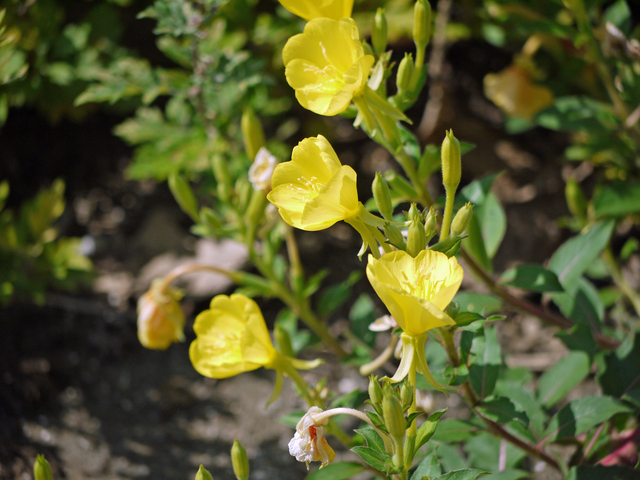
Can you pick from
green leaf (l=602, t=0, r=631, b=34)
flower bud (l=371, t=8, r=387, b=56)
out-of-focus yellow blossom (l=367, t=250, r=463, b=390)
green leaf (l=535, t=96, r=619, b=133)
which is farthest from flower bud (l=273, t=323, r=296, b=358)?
green leaf (l=602, t=0, r=631, b=34)

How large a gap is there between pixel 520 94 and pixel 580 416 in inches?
56.3

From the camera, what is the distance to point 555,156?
2627 millimetres

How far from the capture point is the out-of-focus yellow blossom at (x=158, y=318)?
1.58m

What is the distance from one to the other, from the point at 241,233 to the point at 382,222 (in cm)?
71

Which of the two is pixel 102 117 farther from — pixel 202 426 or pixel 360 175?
pixel 202 426

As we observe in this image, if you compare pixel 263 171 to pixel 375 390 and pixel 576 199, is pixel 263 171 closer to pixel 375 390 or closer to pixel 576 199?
pixel 375 390

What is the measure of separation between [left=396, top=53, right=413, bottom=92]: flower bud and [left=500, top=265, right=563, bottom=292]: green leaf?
599mm

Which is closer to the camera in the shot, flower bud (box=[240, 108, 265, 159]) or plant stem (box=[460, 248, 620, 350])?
plant stem (box=[460, 248, 620, 350])

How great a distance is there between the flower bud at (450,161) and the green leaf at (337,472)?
2.49 ft

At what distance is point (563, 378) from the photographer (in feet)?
5.15

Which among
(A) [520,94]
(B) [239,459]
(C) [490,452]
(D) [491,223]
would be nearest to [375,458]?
(B) [239,459]

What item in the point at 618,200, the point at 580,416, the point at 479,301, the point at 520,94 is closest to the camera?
the point at 580,416

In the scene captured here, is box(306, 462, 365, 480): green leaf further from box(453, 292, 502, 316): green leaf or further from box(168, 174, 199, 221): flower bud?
box(168, 174, 199, 221): flower bud

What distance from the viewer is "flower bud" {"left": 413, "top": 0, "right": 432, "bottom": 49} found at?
3.91 ft
